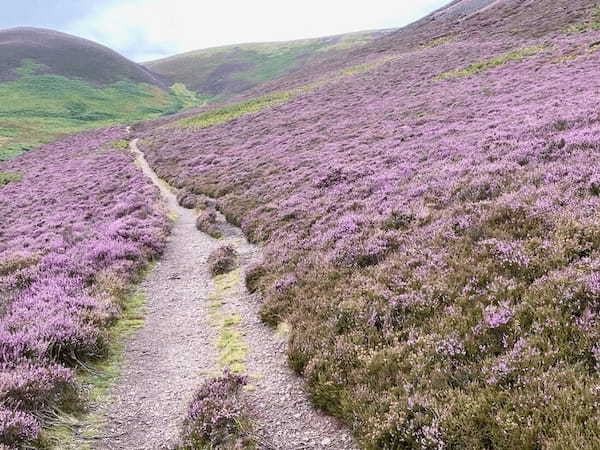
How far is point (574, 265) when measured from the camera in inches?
286

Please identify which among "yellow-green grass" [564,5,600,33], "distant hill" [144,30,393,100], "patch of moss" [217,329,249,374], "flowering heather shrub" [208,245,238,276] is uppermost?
"distant hill" [144,30,393,100]

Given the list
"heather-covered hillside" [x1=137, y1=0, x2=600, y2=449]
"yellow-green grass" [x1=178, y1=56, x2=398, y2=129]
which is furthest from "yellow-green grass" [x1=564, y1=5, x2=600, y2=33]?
→ "yellow-green grass" [x1=178, y1=56, x2=398, y2=129]

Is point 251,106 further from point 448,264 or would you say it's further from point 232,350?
point 448,264

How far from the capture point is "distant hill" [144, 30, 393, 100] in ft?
429

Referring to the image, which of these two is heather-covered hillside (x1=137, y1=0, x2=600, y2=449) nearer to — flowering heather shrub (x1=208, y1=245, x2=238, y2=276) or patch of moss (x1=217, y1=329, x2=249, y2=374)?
patch of moss (x1=217, y1=329, x2=249, y2=374)

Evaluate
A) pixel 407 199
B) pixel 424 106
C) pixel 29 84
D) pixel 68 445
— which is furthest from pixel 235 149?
pixel 29 84

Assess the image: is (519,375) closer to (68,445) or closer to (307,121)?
(68,445)

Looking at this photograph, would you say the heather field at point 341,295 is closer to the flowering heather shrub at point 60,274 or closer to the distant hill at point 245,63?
the flowering heather shrub at point 60,274

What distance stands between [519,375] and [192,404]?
535cm

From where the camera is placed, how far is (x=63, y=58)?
4532 inches

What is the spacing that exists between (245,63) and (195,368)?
165986 mm

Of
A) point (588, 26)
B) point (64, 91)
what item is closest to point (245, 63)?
point (64, 91)

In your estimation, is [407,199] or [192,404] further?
[407,199]

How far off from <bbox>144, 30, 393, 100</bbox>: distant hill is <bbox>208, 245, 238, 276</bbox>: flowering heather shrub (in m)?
112
